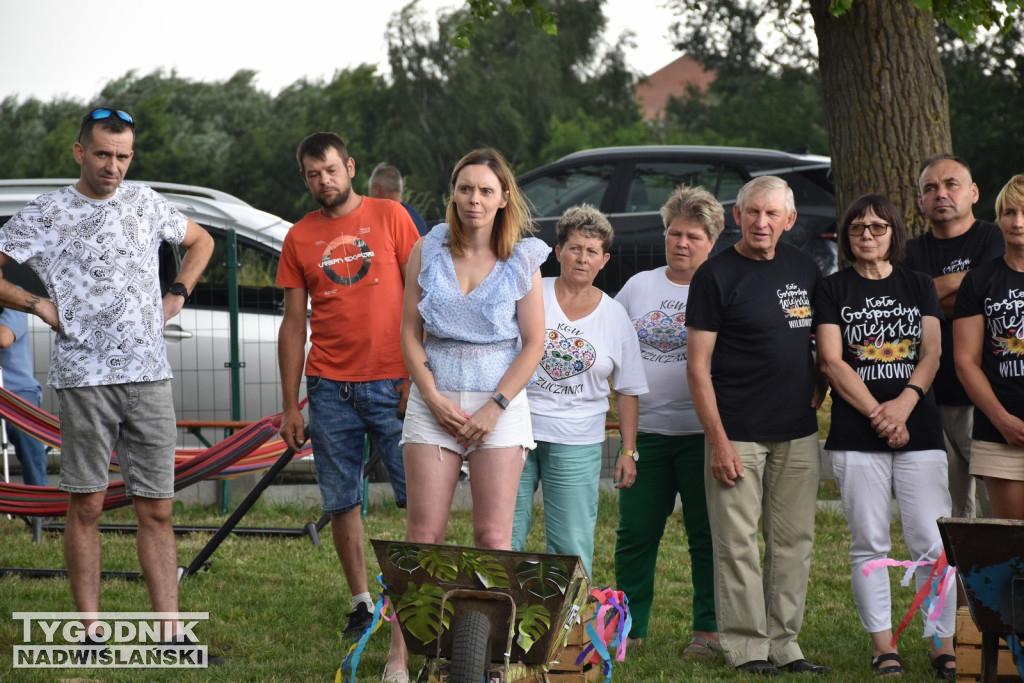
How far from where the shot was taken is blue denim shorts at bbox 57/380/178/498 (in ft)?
14.0

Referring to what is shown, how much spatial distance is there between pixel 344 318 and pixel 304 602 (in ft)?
5.10

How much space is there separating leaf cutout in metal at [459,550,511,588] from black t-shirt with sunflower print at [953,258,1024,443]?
1936mm

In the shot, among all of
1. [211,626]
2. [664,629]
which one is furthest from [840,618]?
[211,626]

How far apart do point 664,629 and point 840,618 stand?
86cm

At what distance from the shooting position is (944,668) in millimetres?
4375

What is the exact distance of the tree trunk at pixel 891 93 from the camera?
24.5 feet

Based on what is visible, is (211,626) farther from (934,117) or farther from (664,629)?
(934,117)

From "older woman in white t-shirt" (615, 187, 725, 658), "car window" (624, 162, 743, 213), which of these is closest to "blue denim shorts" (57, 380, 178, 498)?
"older woman in white t-shirt" (615, 187, 725, 658)

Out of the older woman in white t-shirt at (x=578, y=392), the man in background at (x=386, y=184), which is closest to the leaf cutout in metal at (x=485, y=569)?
the older woman in white t-shirt at (x=578, y=392)

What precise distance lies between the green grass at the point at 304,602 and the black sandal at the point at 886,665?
0.05 metres

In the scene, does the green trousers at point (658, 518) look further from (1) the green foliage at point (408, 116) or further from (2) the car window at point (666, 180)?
(1) the green foliage at point (408, 116)

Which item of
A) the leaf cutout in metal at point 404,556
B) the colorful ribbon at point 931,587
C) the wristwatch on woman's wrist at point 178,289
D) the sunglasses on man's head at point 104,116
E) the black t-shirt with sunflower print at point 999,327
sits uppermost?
the sunglasses on man's head at point 104,116

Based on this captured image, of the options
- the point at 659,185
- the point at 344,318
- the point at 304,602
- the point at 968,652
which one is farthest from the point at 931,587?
the point at 659,185

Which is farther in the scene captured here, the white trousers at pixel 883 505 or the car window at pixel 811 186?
the car window at pixel 811 186
